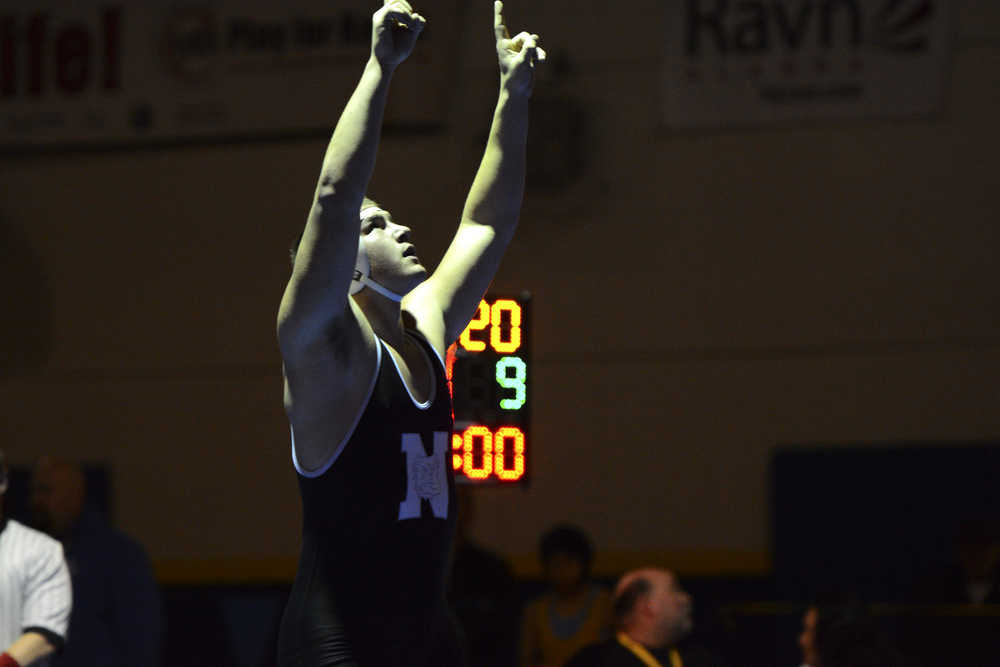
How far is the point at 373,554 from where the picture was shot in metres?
3.38

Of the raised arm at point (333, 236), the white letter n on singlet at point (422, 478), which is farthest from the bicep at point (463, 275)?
the raised arm at point (333, 236)

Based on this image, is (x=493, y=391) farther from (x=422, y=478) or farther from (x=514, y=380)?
(x=422, y=478)

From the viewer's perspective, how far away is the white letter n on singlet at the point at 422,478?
343 cm

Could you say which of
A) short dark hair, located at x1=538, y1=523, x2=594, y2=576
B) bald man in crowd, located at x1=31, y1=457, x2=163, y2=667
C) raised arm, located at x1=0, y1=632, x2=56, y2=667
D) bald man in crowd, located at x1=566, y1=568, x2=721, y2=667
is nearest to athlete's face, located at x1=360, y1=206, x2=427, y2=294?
raised arm, located at x1=0, y1=632, x2=56, y2=667

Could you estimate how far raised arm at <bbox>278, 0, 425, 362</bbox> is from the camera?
3203mm

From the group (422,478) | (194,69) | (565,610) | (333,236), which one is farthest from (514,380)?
(194,69)

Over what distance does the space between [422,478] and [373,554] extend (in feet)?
0.61

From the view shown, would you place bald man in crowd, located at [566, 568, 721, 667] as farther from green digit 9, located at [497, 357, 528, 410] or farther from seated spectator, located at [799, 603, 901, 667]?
green digit 9, located at [497, 357, 528, 410]

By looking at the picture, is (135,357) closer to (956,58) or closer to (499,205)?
(956,58)

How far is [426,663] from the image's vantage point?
11.2ft

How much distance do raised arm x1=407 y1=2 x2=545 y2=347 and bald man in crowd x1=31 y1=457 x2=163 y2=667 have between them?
3.53 meters

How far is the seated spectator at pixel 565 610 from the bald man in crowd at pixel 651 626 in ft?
6.18

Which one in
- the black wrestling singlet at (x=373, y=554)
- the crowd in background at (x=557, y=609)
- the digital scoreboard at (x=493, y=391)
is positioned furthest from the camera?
the digital scoreboard at (x=493, y=391)

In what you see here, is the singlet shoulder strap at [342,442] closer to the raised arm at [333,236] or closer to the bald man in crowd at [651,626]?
the raised arm at [333,236]
